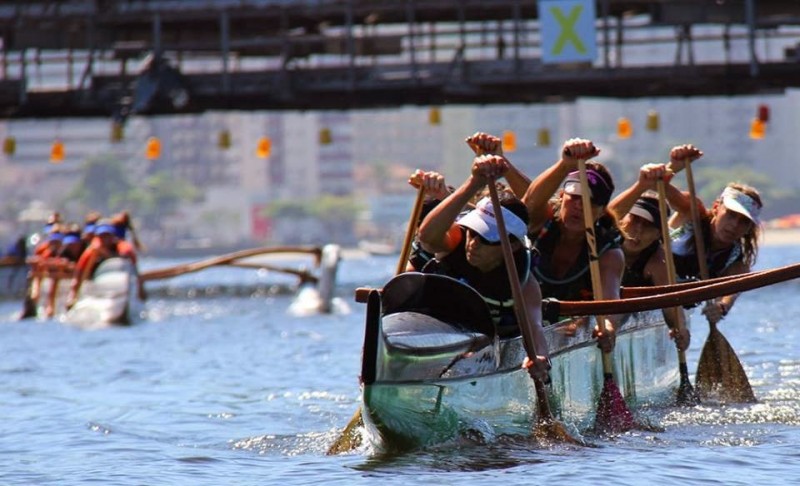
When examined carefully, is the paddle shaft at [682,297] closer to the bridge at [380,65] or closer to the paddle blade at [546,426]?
the paddle blade at [546,426]

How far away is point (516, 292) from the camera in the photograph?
984 cm

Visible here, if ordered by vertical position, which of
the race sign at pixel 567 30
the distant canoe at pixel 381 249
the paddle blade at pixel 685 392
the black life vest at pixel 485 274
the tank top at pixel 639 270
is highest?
the race sign at pixel 567 30

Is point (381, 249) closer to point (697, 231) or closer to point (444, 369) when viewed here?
point (697, 231)

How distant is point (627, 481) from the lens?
31.1ft

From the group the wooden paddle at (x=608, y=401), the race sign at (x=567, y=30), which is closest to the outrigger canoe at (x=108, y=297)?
the race sign at (x=567, y=30)

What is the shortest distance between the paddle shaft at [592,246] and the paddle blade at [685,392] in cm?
212

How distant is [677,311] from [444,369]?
418cm

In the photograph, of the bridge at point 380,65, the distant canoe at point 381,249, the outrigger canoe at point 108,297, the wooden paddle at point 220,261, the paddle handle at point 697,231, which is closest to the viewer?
the paddle handle at point 697,231

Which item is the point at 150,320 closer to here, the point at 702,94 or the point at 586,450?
the point at 702,94

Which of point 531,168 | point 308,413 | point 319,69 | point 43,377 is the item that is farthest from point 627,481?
point 531,168

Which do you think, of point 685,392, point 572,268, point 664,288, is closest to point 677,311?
point 685,392

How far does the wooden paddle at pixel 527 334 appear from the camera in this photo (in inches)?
381

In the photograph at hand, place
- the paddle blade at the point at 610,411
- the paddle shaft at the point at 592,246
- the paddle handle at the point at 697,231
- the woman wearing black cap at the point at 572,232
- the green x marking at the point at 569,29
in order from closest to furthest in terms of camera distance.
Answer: the paddle shaft at the point at 592,246, the woman wearing black cap at the point at 572,232, the paddle blade at the point at 610,411, the paddle handle at the point at 697,231, the green x marking at the point at 569,29

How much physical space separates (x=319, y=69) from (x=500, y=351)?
2755cm
